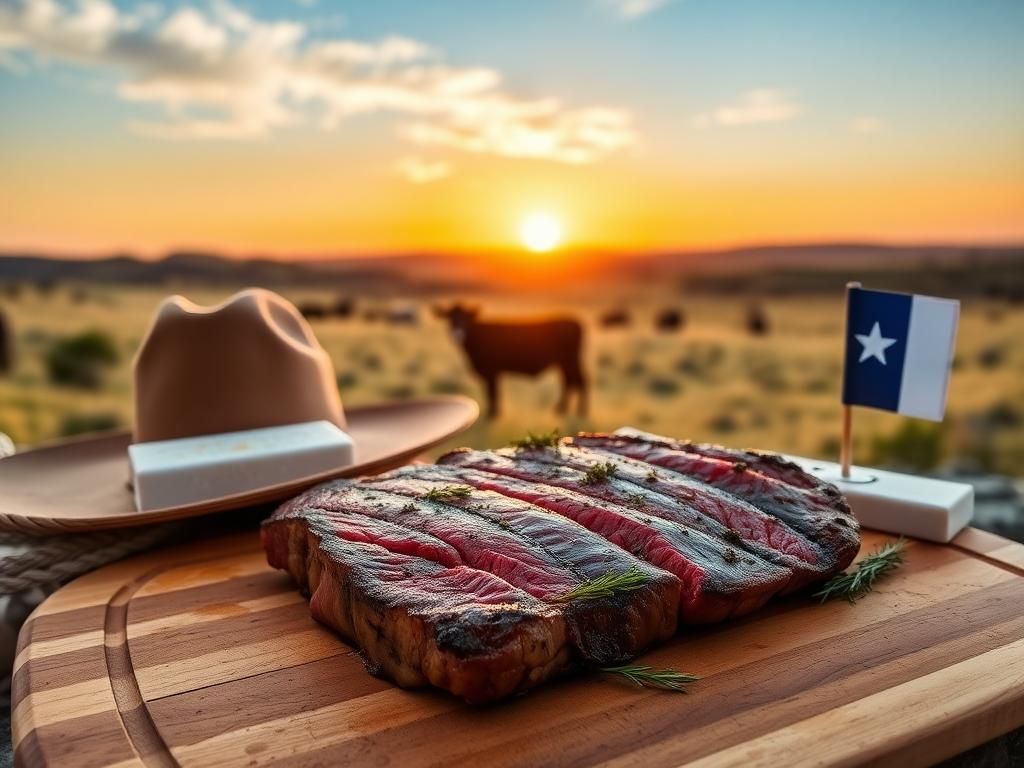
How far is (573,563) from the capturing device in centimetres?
265

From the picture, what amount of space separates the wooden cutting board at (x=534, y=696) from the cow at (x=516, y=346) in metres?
4.61

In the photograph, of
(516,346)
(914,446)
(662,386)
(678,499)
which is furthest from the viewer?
(662,386)

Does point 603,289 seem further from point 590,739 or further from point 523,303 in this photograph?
point 590,739

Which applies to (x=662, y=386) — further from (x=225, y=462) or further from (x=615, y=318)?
(x=225, y=462)

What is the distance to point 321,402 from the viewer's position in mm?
4383

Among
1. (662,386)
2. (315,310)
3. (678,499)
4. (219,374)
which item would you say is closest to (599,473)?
(678,499)

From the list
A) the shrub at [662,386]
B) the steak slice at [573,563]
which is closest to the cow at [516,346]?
the shrub at [662,386]

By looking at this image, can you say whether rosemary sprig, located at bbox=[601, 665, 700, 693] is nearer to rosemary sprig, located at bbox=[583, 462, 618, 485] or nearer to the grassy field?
rosemary sprig, located at bbox=[583, 462, 618, 485]

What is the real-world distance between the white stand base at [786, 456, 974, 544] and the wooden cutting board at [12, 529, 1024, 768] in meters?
0.39

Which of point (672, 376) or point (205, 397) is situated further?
point (672, 376)

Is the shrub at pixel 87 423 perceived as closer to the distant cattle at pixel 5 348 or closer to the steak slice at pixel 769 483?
the distant cattle at pixel 5 348

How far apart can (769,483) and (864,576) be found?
43 centimetres

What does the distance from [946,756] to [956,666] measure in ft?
1.08

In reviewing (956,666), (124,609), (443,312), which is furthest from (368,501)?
(443,312)
